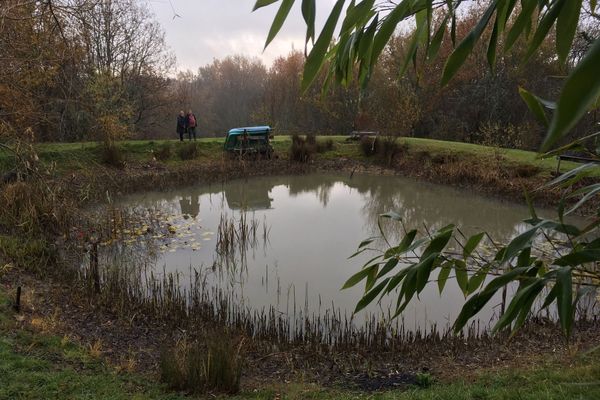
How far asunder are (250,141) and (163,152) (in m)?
3.29

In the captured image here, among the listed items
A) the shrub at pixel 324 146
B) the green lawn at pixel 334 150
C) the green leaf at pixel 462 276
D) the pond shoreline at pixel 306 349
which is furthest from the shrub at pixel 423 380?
the shrub at pixel 324 146

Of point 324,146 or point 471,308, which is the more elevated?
point 324,146

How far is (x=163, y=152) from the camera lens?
1673cm

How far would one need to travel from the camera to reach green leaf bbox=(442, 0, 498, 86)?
718mm

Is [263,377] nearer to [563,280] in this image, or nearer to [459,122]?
[563,280]

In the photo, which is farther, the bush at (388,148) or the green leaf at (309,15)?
the bush at (388,148)

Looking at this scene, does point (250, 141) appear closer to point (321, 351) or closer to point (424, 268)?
point (321, 351)

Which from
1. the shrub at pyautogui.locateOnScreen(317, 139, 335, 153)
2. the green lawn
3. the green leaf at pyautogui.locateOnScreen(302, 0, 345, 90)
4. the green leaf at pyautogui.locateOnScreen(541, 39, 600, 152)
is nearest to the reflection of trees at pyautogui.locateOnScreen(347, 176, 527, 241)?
the green lawn

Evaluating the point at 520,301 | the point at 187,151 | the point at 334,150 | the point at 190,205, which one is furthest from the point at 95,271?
the point at 334,150

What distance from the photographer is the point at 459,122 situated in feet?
74.8

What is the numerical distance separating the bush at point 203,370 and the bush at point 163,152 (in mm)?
13903

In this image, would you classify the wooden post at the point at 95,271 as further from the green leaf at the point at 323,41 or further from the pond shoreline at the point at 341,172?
the green leaf at the point at 323,41

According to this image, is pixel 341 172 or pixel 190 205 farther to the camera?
pixel 341 172

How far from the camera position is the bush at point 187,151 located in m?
17.2
